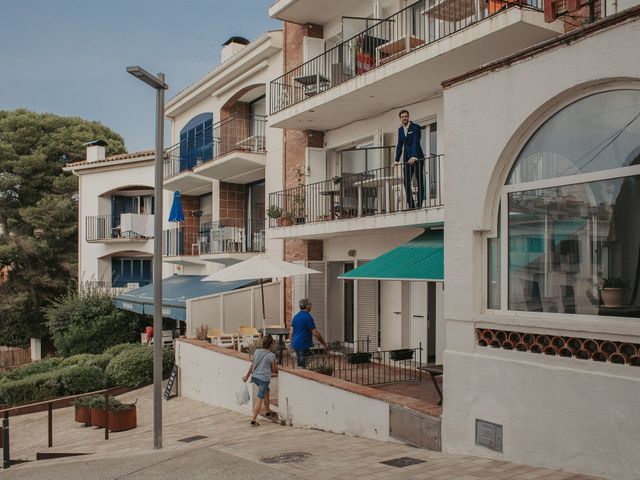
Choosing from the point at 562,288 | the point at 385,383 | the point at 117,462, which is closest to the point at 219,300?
the point at 385,383

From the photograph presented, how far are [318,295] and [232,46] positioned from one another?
11.9 meters

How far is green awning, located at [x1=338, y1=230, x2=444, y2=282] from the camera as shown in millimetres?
10711

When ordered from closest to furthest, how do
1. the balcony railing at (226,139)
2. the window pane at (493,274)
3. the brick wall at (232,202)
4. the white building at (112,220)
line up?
1. the window pane at (493,274)
2. the balcony railing at (226,139)
3. the brick wall at (232,202)
4. the white building at (112,220)

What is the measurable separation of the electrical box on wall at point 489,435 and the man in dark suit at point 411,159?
5840 mm

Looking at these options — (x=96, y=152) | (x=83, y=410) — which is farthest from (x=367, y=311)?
(x=96, y=152)

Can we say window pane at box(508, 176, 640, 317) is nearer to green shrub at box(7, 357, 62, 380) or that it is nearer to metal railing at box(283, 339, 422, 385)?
metal railing at box(283, 339, 422, 385)

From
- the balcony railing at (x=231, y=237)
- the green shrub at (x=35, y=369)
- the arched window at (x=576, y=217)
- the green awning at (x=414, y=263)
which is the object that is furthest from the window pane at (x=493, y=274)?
the green shrub at (x=35, y=369)

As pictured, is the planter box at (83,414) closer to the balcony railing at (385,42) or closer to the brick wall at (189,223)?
Answer: the balcony railing at (385,42)

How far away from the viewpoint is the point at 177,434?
12.5 metres

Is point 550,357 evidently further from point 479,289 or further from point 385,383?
point 385,383

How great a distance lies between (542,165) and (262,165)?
14.1 metres

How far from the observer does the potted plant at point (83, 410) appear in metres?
14.8

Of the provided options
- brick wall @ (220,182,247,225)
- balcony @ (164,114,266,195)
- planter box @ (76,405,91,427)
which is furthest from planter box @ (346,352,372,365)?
brick wall @ (220,182,247,225)

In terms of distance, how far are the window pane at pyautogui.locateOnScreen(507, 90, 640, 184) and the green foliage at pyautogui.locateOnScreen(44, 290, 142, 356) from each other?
21.3 m
